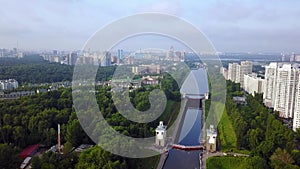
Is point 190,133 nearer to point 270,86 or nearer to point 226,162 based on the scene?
point 226,162

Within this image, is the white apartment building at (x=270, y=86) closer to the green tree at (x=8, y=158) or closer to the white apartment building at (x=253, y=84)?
the white apartment building at (x=253, y=84)

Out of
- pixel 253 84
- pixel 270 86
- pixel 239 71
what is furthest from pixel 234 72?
pixel 270 86

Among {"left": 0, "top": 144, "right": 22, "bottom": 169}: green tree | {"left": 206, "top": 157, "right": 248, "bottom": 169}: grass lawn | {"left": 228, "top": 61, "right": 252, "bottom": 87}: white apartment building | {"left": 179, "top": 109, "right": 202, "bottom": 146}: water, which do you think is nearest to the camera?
{"left": 0, "top": 144, "right": 22, "bottom": 169}: green tree

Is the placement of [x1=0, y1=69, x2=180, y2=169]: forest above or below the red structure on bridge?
above

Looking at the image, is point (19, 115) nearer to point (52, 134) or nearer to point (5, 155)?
point (52, 134)

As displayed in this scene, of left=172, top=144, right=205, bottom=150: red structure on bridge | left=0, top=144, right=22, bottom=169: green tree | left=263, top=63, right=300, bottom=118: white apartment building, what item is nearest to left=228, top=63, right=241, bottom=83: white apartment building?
left=263, top=63, right=300, bottom=118: white apartment building

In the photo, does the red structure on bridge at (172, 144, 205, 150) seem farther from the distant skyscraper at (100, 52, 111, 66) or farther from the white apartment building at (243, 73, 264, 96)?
the white apartment building at (243, 73, 264, 96)

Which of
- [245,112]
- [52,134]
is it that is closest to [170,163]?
[52,134]
